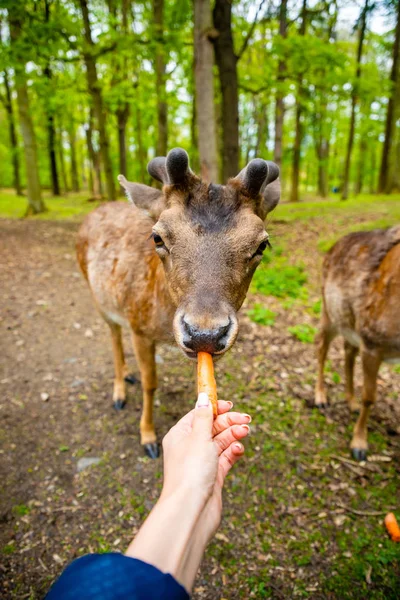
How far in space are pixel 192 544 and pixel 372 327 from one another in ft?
10.7

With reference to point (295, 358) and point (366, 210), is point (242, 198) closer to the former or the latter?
point (295, 358)

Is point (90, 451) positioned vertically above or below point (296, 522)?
above

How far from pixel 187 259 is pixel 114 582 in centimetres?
183

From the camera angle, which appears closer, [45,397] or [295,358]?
[45,397]

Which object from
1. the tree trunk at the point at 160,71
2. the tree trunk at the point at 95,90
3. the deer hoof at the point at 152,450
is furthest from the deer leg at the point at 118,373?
the tree trunk at the point at 95,90

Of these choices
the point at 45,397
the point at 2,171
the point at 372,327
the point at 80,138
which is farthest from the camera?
the point at 2,171

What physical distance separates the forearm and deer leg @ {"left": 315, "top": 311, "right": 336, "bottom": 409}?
401 cm

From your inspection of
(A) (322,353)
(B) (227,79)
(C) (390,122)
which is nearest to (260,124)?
(C) (390,122)

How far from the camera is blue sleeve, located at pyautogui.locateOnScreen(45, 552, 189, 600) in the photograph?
3.47 feet

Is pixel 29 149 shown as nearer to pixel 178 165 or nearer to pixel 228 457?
pixel 178 165

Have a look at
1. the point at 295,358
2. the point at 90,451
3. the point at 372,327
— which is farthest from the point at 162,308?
the point at 295,358

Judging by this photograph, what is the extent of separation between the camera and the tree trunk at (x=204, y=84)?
755 cm

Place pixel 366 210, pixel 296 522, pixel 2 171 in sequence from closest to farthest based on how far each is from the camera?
pixel 296 522 < pixel 366 210 < pixel 2 171

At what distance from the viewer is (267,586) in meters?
2.84
